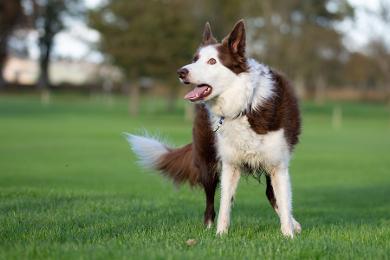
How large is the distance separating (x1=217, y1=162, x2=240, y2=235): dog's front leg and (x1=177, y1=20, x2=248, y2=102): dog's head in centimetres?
102

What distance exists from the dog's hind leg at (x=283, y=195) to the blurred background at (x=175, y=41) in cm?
3568

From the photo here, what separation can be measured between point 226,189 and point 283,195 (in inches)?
26.8

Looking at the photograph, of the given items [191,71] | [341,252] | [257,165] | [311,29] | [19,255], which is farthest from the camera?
[311,29]

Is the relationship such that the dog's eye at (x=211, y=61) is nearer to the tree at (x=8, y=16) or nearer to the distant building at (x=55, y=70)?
the tree at (x=8, y=16)

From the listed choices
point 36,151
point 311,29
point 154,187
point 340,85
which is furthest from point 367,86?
point 154,187

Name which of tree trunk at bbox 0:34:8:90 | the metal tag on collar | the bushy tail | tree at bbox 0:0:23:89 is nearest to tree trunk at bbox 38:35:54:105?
tree trunk at bbox 0:34:8:90

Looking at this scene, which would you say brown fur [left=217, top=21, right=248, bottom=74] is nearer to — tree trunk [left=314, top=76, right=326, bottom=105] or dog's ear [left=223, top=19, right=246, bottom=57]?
dog's ear [left=223, top=19, right=246, bottom=57]

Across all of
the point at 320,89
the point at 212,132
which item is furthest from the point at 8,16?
the point at 212,132

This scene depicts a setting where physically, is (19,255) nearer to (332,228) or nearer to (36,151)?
(332,228)

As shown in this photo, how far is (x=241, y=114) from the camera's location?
7414 millimetres

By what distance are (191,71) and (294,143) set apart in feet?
5.60

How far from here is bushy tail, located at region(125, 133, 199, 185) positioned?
9195 millimetres

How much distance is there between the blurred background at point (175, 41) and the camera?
52.4 meters

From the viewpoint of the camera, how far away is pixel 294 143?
315 inches
